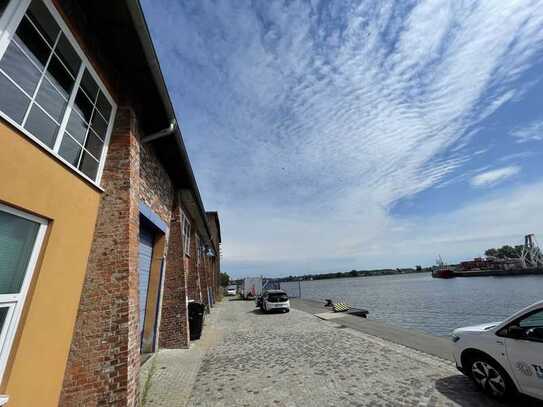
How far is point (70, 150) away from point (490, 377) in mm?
7610

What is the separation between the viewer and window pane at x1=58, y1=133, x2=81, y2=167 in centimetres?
365

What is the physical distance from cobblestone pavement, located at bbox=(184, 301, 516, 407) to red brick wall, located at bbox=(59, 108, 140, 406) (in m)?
1.76

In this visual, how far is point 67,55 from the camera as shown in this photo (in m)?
3.65

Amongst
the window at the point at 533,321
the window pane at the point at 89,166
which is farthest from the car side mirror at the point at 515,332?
the window pane at the point at 89,166

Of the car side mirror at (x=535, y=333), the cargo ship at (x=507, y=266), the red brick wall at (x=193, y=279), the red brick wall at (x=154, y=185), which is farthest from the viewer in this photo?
the cargo ship at (x=507, y=266)

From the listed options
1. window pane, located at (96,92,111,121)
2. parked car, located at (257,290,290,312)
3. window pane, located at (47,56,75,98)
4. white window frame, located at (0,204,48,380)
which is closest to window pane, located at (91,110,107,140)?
window pane, located at (96,92,111,121)

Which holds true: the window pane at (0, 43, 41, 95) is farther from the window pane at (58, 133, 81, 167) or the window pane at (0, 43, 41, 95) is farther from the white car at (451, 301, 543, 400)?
the white car at (451, 301, 543, 400)

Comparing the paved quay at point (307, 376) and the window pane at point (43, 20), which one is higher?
the window pane at point (43, 20)

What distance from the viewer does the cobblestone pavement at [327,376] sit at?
466cm

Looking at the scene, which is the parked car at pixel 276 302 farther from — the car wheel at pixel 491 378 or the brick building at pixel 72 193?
the brick building at pixel 72 193

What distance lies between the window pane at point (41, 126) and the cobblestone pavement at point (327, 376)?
4.79 m

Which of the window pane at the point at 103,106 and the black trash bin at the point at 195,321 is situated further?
the black trash bin at the point at 195,321

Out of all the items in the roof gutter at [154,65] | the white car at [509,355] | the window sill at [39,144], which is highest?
the roof gutter at [154,65]

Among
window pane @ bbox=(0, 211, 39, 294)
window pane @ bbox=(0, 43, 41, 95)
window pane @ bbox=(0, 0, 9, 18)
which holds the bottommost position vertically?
window pane @ bbox=(0, 211, 39, 294)
